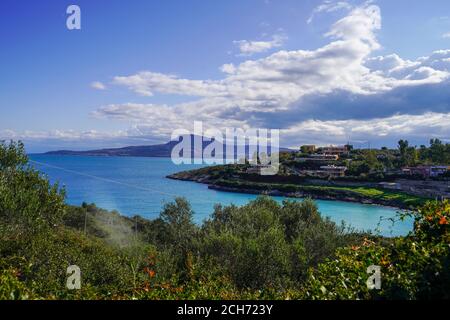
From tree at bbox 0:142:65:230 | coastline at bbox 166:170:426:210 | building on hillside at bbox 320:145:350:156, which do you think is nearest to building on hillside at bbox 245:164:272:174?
coastline at bbox 166:170:426:210

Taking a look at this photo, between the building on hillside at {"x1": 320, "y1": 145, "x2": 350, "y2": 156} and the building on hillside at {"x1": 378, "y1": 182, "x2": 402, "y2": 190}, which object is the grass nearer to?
the building on hillside at {"x1": 378, "y1": 182, "x2": 402, "y2": 190}

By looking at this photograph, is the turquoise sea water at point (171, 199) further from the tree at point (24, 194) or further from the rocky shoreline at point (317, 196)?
the tree at point (24, 194)

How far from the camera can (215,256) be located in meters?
16.3

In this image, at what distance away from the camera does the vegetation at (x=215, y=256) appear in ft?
16.6

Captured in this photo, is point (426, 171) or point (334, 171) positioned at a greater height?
point (426, 171)

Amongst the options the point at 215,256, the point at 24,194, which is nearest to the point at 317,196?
the point at 215,256

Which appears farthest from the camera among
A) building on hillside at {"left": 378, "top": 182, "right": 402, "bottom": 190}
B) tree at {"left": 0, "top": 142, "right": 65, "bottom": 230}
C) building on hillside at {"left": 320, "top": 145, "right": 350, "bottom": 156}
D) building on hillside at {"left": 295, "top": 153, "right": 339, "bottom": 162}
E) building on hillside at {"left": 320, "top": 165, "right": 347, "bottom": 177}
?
building on hillside at {"left": 320, "top": 145, "right": 350, "bottom": 156}

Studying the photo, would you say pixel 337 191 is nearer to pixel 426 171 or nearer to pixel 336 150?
pixel 426 171

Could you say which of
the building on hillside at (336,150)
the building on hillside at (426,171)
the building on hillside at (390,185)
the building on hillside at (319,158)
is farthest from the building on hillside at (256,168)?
the building on hillside at (336,150)

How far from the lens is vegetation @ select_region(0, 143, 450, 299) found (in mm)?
5070

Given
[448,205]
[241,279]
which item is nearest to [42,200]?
[241,279]
